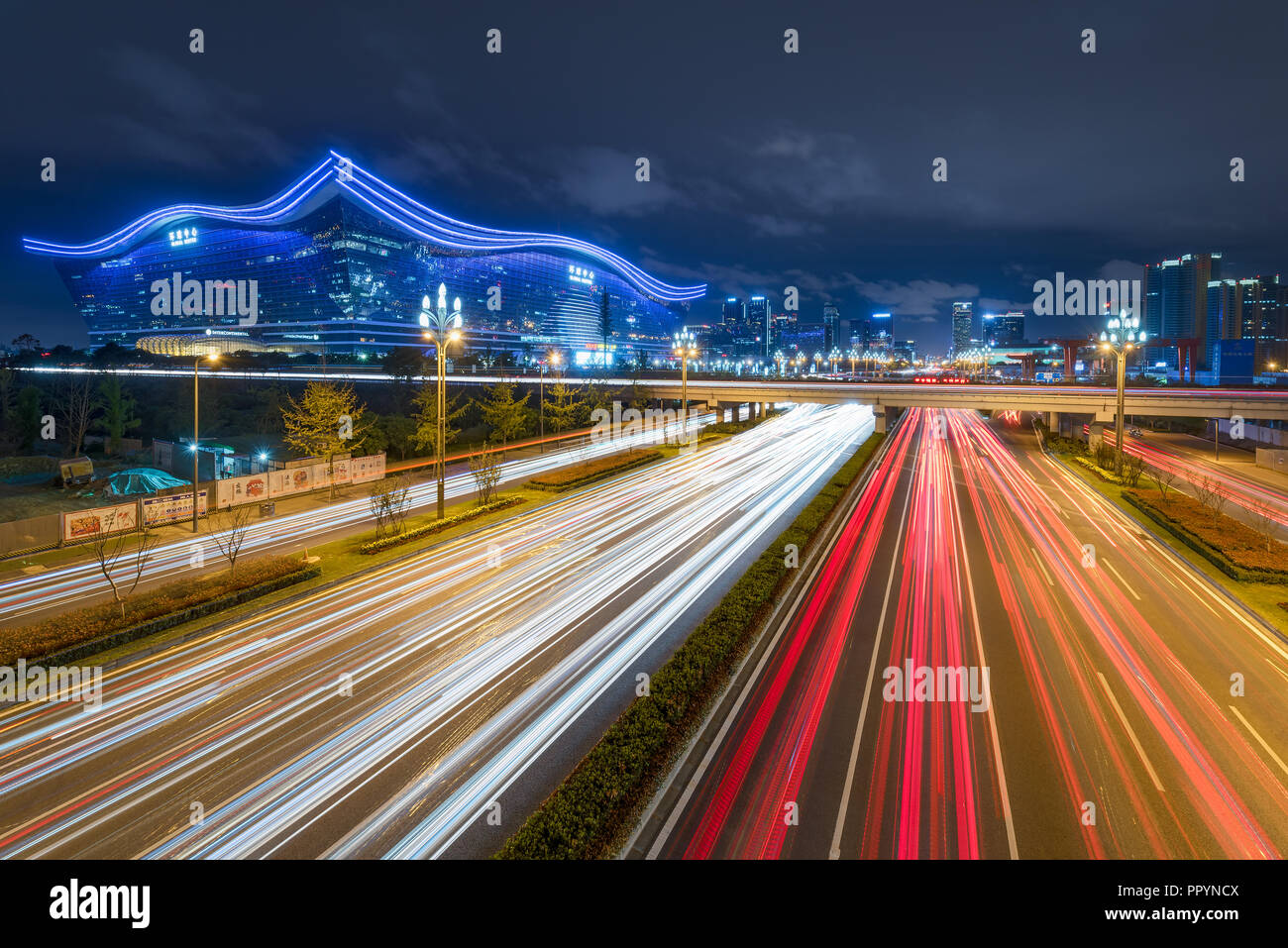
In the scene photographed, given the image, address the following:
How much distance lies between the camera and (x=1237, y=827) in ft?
23.0

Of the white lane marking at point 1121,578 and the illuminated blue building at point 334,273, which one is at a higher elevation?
the illuminated blue building at point 334,273

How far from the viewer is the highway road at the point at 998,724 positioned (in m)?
6.95

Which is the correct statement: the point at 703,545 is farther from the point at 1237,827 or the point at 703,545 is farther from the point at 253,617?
the point at 1237,827

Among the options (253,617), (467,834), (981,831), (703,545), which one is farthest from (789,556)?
(253,617)

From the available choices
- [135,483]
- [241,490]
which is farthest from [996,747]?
[135,483]

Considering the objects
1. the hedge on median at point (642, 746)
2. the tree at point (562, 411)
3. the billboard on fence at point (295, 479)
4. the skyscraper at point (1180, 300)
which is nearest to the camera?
the hedge on median at point (642, 746)

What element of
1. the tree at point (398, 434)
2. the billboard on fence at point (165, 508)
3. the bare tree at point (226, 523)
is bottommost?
the bare tree at point (226, 523)

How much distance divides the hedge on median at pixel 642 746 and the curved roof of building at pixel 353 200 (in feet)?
322

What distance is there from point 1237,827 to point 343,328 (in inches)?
3862

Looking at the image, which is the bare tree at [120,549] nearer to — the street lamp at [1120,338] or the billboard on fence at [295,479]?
the billboard on fence at [295,479]

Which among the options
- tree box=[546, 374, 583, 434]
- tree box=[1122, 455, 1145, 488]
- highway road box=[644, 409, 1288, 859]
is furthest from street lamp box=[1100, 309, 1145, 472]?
tree box=[546, 374, 583, 434]

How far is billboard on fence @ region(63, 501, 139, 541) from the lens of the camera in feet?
59.8

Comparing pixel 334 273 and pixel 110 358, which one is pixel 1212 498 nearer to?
pixel 110 358

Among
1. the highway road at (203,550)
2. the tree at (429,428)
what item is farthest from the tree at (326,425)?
the tree at (429,428)
